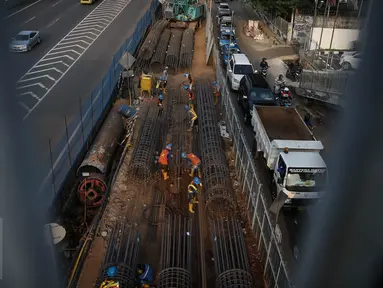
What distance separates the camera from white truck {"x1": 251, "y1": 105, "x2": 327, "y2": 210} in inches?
425

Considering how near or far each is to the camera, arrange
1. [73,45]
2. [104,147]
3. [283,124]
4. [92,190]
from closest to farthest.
Result: [92,190] < [104,147] < [283,124] < [73,45]

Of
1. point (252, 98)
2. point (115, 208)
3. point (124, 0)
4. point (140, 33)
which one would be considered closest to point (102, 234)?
point (115, 208)

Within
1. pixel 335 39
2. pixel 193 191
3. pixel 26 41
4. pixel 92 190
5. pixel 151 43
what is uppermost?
pixel 335 39

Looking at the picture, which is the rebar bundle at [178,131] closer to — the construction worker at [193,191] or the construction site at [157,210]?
the construction site at [157,210]

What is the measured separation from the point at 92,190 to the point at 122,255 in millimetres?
3103

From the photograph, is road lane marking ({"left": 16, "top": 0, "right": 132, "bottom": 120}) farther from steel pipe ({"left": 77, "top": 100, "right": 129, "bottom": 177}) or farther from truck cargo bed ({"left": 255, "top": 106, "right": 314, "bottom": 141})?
truck cargo bed ({"left": 255, "top": 106, "right": 314, "bottom": 141})

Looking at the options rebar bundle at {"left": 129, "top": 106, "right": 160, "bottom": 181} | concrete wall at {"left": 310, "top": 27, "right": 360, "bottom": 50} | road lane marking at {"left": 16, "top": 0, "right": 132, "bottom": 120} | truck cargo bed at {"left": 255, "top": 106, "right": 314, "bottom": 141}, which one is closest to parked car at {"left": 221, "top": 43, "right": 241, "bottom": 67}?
concrete wall at {"left": 310, "top": 27, "right": 360, "bottom": 50}

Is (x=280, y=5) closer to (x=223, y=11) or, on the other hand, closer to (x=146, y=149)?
(x=223, y=11)

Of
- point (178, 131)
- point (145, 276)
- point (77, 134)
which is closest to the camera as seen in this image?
point (145, 276)

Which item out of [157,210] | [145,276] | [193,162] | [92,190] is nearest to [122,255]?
[145,276]

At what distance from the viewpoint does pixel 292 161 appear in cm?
1107

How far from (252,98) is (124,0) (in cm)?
2670

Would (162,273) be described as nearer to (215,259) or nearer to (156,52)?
(215,259)

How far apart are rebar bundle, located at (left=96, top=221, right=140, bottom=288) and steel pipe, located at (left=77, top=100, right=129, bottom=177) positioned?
2433 millimetres
